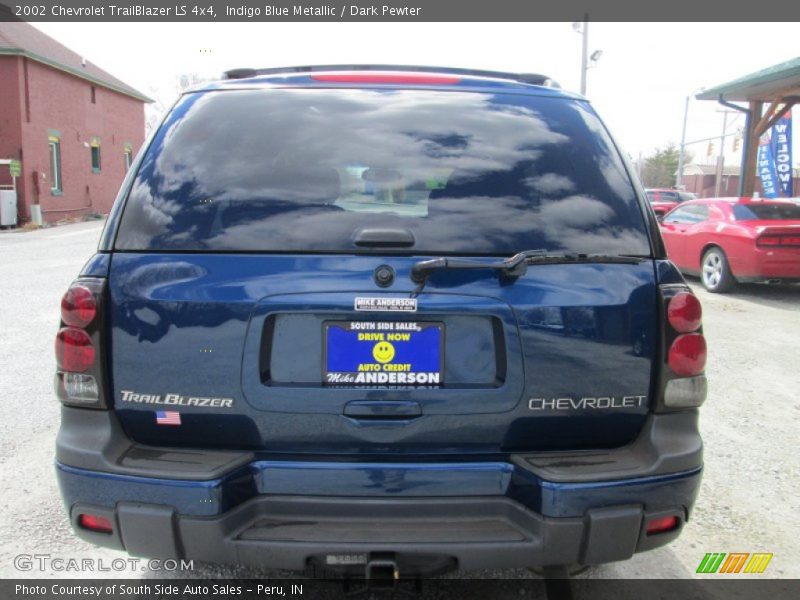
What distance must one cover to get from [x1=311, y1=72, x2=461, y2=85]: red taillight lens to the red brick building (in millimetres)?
24281

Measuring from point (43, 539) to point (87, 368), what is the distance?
1448mm

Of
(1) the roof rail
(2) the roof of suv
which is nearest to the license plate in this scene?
(2) the roof of suv

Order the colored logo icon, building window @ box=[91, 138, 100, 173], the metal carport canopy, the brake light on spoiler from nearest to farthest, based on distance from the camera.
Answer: the colored logo icon, the brake light on spoiler, the metal carport canopy, building window @ box=[91, 138, 100, 173]

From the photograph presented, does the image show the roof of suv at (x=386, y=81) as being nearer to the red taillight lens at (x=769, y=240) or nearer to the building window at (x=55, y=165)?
the red taillight lens at (x=769, y=240)

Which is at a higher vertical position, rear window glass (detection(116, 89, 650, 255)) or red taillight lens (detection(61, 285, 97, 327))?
rear window glass (detection(116, 89, 650, 255))

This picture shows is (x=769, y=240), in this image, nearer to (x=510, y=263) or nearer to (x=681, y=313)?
(x=681, y=313)

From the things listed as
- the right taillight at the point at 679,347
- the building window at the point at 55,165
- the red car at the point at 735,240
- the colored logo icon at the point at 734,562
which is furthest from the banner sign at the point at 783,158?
the building window at the point at 55,165

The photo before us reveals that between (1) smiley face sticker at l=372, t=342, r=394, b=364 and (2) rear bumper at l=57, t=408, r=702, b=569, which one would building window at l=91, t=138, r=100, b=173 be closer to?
(2) rear bumper at l=57, t=408, r=702, b=569

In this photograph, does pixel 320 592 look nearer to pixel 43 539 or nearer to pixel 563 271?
pixel 43 539

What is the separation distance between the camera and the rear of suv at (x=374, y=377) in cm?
196

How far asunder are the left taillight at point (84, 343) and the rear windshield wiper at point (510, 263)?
1007 millimetres

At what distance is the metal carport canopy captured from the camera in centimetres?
1180

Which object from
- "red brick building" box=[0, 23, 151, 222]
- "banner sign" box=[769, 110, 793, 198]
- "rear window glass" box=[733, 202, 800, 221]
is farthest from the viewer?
"red brick building" box=[0, 23, 151, 222]

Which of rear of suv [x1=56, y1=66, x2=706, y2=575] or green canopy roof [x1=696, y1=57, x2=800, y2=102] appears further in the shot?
green canopy roof [x1=696, y1=57, x2=800, y2=102]
